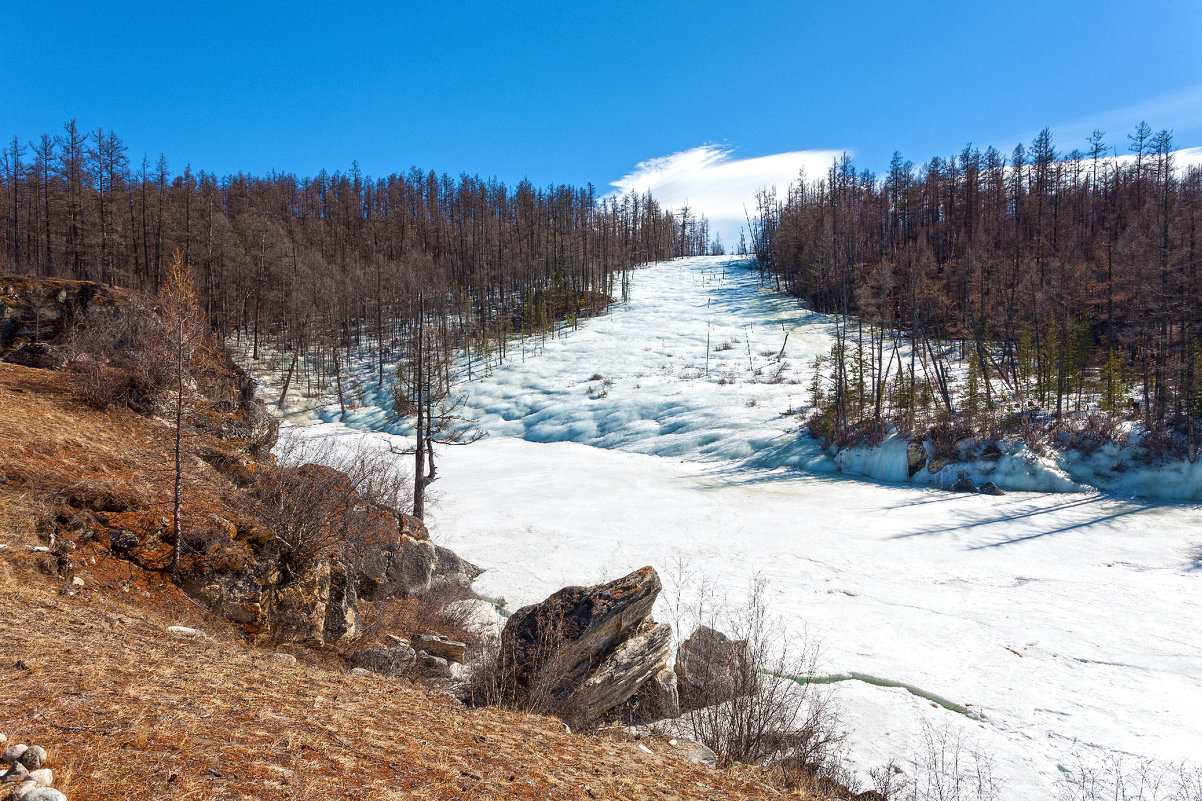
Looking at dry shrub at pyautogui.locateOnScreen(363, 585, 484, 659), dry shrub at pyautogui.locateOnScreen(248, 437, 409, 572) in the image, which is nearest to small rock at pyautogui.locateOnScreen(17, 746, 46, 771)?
dry shrub at pyautogui.locateOnScreen(248, 437, 409, 572)

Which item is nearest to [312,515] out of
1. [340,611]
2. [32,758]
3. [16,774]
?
[340,611]

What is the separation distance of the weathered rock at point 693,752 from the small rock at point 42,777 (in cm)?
537

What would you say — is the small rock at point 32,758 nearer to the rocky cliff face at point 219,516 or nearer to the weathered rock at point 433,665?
the rocky cliff face at point 219,516

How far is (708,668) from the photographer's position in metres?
8.50

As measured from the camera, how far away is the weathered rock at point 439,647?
919 cm

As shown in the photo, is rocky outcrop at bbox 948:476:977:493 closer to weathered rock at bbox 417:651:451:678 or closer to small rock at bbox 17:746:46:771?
weathered rock at bbox 417:651:451:678

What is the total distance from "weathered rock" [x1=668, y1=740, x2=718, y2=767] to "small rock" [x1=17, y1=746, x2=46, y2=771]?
5.41m

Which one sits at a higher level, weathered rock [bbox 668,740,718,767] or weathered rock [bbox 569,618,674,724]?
weathered rock [bbox 569,618,674,724]

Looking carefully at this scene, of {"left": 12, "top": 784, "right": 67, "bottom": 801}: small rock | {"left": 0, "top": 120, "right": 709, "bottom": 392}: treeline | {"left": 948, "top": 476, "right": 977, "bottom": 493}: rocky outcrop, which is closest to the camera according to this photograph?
{"left": 12, "top": 784, "right": 67, "bottom": 801}: small rock

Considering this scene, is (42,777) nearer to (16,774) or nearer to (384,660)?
(16,774)

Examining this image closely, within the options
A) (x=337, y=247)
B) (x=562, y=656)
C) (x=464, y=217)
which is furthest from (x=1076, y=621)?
(x=464, y=217)

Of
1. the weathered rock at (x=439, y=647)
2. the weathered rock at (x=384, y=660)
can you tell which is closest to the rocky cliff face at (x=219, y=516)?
the weathered rock at (x=384, y=660)

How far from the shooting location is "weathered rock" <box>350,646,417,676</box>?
7.72 meters

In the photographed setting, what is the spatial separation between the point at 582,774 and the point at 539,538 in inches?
554
